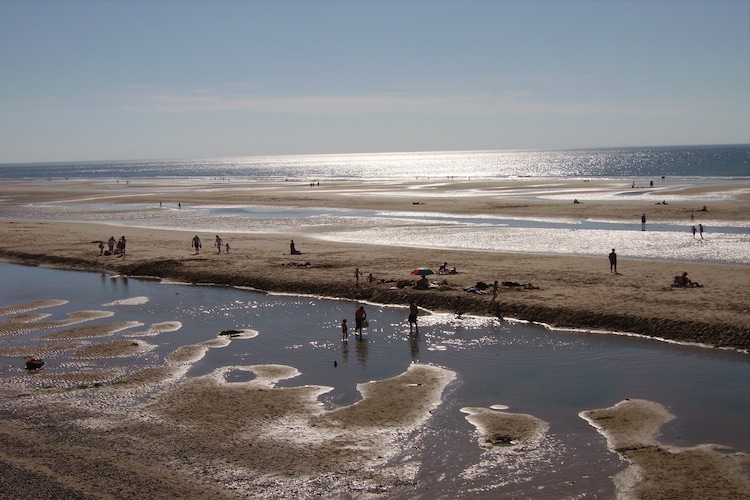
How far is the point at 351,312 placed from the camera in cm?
3080

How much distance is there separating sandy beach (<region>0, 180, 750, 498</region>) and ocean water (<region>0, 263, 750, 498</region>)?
0.62 meters

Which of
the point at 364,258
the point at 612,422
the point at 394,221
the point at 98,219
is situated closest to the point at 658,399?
the point at 612,422

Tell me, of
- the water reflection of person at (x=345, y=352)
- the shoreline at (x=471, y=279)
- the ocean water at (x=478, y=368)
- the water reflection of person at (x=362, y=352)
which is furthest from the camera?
the shoreline at (x=471, y=279)

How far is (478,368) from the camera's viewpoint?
2217 centimetres

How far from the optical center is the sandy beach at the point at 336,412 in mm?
14367

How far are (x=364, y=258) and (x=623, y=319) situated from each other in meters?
18.8

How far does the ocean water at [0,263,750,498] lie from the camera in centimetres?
1510

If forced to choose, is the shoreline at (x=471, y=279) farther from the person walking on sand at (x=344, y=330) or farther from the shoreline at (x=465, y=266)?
the person walking on sand at (x=344, y=330)

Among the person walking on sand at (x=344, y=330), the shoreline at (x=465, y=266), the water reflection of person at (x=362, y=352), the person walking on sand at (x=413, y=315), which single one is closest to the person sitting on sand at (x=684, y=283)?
the shoreline at (x=465, y=266)

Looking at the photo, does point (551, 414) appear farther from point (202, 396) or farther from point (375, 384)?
point (202, 396)

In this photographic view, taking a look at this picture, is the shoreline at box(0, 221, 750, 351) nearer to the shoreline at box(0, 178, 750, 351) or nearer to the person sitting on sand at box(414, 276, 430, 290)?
the shoreline at box(0, 178, 750, 351)

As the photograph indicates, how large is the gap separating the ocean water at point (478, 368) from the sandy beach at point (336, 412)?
617mm

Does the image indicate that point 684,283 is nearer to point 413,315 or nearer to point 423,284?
point 423,284

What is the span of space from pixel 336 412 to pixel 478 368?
5818 millimetres
